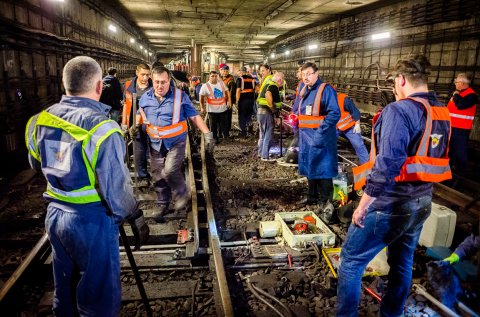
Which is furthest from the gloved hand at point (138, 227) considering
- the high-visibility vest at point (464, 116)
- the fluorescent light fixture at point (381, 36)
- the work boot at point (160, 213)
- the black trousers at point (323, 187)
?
the fluorescent light fixture at point (381, 36)

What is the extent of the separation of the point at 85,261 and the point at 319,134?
3.69 meters

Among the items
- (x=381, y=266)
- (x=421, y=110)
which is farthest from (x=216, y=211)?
(x=421, y=110)

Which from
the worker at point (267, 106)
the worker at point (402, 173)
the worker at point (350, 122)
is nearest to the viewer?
the worker at point (402, 173)

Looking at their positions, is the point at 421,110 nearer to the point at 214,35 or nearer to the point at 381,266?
the point at 381,266

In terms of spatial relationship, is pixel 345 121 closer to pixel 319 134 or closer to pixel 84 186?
pixel 319 134

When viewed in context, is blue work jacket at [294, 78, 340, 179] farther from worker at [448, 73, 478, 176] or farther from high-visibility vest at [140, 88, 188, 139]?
worker at [448, 73, 478, 176]

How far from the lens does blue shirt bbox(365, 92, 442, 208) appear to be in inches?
89.0

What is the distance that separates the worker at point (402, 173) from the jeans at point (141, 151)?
4418 millimetres

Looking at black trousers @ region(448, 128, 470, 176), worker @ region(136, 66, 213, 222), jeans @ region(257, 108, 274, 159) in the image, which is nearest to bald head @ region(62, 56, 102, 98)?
worker @ region(136, 66, 213, 222)

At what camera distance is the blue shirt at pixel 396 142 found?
2.26 metres

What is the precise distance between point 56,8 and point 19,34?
3081mm

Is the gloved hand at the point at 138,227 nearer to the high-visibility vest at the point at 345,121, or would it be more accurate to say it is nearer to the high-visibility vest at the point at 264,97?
the high-visibility vest at the point at 345,121

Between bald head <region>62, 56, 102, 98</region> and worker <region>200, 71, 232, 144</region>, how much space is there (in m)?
7.55

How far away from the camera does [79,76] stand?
2119 millimetres
